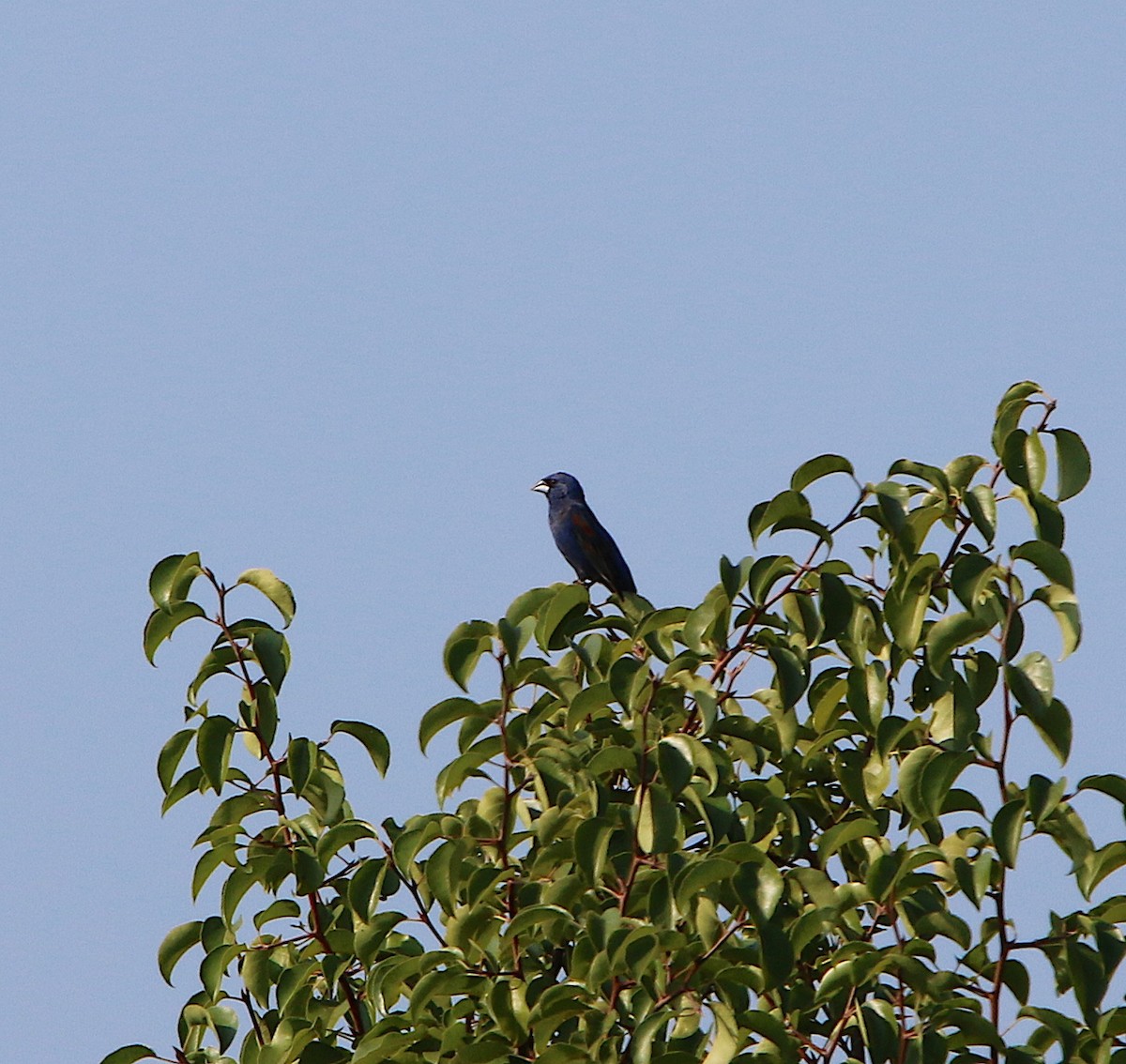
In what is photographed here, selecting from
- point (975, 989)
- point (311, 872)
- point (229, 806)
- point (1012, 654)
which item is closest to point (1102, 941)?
point (975, 989)

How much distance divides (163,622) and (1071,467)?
194cm

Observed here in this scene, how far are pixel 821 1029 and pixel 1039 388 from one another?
4.63 feet

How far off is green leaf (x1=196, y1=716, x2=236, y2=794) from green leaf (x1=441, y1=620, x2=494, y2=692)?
498mm

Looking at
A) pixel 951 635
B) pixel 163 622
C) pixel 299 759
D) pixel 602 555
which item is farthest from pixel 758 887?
pixel 602 555

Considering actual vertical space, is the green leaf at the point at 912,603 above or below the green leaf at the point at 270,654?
below

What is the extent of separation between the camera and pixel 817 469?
361 cm

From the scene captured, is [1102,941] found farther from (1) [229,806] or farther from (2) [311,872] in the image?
(1) [229,806]

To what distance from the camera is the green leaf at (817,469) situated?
11.8 feet

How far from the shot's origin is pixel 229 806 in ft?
12.8

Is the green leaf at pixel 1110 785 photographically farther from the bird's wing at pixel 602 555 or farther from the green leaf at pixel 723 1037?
the bird's wing at pixel 602 555

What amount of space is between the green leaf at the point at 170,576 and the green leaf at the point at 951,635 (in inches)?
62.2

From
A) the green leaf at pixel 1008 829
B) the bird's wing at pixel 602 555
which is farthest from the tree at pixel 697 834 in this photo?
the bird's wing at pixel 602 555

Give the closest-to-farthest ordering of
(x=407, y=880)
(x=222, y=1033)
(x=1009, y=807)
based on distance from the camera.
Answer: (x=1009, y=807)
(x=407, y=880)
(x=222, y=1033)

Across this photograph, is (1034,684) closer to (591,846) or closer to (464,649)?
(591,846)
